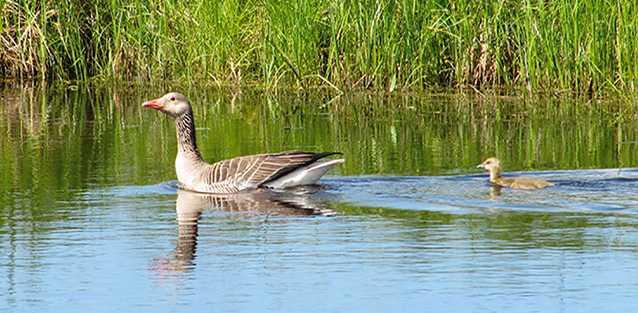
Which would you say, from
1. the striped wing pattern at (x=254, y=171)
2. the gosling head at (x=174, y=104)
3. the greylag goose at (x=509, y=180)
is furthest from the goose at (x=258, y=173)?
the greylag goose at (x=509, y=180)

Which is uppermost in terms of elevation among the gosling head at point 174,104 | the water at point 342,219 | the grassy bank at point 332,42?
the grassy bank at point 332,42

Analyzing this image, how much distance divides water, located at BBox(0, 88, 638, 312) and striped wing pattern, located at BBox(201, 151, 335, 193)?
0.14 m

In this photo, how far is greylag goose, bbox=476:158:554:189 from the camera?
36.0ft

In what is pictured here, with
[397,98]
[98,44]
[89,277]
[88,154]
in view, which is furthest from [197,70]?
[89,277]

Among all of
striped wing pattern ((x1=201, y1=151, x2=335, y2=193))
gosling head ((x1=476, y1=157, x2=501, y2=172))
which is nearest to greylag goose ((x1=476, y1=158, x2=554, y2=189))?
gosling head ((x1=476, y1=157, x2=501, y2=172))

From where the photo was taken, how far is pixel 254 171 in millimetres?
11336

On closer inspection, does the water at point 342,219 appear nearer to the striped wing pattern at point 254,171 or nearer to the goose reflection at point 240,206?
the goose reflection at point 240,206

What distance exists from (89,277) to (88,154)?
5.99 m

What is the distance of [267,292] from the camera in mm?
7445

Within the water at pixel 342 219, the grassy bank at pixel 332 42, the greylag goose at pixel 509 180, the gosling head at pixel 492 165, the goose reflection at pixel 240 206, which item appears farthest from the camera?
the grassy bank at pixel 332 42

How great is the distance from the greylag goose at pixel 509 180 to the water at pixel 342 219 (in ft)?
0.40

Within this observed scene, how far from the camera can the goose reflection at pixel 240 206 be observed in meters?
9.30

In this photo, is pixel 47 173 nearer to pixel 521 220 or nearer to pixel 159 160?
pixel 159 160

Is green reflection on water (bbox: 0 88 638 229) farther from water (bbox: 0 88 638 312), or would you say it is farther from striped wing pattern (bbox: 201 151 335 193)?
striped wing pattern (bbox: 201 151 335 193)
